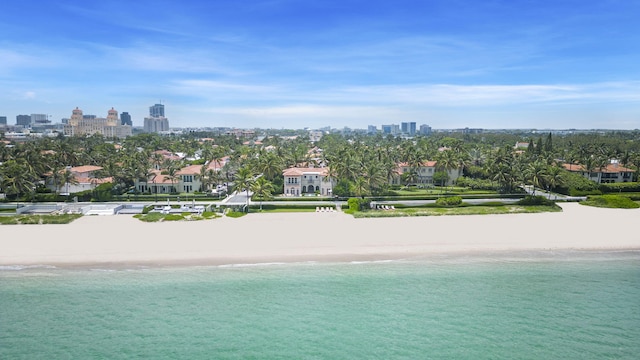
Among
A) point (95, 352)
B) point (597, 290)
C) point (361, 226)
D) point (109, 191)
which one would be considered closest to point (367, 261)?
point (361, 226)

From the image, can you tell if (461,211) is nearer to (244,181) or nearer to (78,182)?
(244,181)

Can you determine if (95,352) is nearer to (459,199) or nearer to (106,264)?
(106,264)

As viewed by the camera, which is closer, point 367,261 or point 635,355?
point 635,355

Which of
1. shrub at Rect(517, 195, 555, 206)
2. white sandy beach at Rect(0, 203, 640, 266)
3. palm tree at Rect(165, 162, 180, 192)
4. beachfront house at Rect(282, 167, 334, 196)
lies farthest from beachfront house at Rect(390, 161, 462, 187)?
palm tree at Rect(165, 162, 180, 192)

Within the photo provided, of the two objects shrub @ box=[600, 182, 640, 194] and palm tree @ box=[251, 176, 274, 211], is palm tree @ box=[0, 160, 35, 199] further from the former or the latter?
shrub @ box=[600, 182, 640, 194]

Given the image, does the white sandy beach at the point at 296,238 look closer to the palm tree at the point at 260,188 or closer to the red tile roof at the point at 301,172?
the palm tree at the point at 260,188

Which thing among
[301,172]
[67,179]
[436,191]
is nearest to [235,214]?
[301,172]
